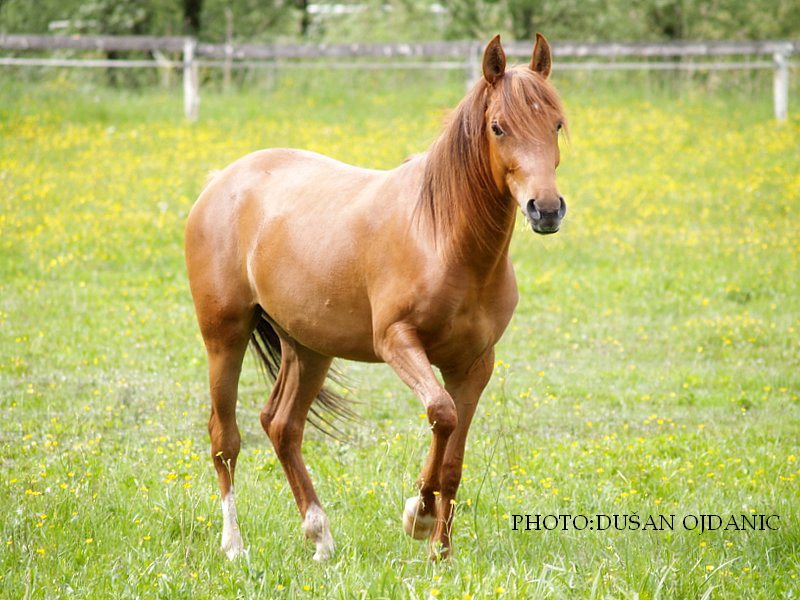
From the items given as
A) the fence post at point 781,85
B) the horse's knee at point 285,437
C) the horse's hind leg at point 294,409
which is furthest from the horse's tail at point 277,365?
the fence post at point 781,85

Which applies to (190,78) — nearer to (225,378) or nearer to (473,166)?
(225,378)

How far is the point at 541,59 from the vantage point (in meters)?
4.71

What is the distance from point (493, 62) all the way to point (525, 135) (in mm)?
410

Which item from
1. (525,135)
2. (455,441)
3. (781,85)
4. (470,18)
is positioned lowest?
(470,18)

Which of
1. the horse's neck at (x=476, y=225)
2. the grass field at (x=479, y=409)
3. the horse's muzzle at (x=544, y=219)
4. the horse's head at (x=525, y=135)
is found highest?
the horse's head at (x=525, y=135)

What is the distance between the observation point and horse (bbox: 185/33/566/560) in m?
4.45

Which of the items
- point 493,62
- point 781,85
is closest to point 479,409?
point 493,62

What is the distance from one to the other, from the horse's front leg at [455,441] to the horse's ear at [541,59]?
51.6 inches

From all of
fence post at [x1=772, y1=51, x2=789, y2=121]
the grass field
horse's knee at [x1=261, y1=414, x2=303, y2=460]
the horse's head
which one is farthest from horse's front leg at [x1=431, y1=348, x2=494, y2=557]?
fence post at [x1=772, y1=51, x2=789, y2=121]

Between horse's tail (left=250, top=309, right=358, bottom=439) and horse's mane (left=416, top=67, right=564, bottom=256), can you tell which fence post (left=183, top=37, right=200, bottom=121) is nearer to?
horse's tail (left=250, top=309, right=358, bottom=439)

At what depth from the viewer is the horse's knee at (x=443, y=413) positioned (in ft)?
14.5

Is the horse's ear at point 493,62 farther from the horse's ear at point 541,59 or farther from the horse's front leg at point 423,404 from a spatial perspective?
the horse's front leg at point 423,404

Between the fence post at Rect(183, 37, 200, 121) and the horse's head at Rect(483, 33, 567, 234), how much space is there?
51.0 feet

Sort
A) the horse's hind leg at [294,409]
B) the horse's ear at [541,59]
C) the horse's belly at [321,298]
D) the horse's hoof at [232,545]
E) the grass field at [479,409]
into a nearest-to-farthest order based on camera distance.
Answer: the grass field at [479,409], the horse's ear at [541,59], the horse's hoof at [232,545], the horse's belly at [321,298], the horse's hind leg at [294,409]
